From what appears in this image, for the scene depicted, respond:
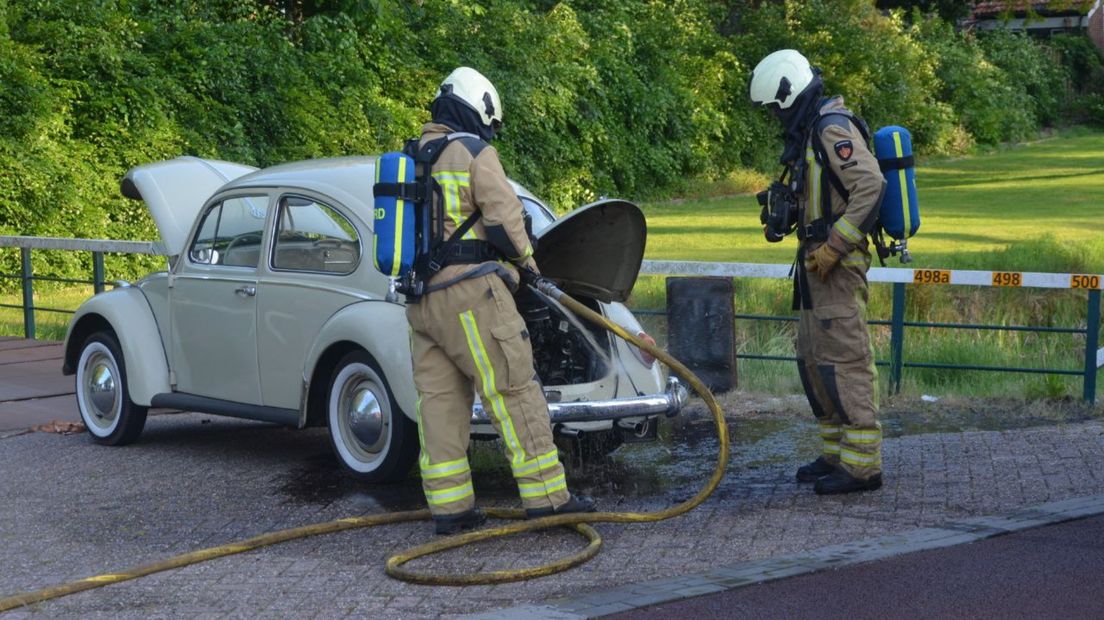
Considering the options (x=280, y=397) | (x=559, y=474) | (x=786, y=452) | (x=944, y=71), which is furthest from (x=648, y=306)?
(x=944, y=71)

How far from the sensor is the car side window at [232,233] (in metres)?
8.23

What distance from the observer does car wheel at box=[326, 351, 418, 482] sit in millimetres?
7160

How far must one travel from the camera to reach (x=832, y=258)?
6992mm

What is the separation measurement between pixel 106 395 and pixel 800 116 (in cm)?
440

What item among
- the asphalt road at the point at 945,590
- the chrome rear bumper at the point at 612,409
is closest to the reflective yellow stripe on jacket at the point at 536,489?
the chrome rear bumper at the point at 612,409

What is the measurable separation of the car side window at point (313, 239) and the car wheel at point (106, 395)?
1.34 metres

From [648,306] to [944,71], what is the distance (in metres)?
34.7

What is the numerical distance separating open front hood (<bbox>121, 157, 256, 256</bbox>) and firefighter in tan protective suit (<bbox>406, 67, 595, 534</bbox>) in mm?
2720

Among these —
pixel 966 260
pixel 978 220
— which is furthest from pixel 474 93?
pixel 978 220

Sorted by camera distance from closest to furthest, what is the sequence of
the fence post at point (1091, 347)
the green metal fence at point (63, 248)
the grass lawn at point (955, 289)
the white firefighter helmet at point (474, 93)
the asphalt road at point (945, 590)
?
the asphalt road at point (945, 590), the white firefighter helmet at point (474, 93), the fence post at point (1091, 347), the grass lawn at point (955, 289), the green metal fence at point (63, 248)

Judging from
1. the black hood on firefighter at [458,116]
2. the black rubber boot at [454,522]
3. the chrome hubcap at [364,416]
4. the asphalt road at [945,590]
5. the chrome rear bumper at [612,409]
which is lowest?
the black rubber boot at [454,522]

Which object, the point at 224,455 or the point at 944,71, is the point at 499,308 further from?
the point at 944,71

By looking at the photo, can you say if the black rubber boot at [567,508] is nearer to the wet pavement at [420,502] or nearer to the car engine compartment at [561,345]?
the wet pavement at [420,502]

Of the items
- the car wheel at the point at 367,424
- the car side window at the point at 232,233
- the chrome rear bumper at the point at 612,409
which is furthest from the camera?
the car side window at the point at 232,233
